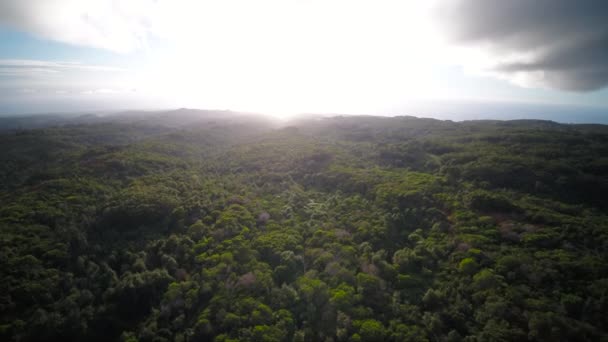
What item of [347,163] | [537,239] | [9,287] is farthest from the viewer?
[347,163]

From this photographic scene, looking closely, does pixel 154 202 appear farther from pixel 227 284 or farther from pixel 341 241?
pixel 341 241

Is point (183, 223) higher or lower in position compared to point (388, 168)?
lower

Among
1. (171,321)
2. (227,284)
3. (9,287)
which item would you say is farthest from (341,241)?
(9,287)

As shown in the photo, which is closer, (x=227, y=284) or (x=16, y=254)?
(x=227, y=284)

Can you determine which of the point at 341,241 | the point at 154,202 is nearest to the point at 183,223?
the point at 154,202

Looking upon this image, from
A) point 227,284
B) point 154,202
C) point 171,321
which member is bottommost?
point 171,321

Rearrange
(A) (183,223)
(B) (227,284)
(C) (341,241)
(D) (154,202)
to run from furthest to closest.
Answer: (D) (154,202)
(A) (183,223)
(C) (341,241)
(B) (227,284)
